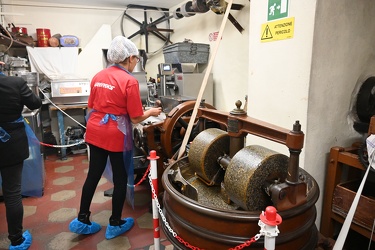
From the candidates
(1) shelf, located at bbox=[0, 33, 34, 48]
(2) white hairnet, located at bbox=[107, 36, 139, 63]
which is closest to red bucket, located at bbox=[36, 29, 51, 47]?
(1) shelf, located at bbox=[0, 33, 34, 48]

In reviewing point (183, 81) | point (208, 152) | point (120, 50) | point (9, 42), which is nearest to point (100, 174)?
point (120, 50)

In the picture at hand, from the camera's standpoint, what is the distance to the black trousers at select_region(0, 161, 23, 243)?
1.82m

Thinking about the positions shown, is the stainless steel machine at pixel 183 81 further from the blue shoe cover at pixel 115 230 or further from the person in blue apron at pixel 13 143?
the person in blue apron at pixel 13 143

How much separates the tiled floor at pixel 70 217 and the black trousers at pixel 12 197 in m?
0.21

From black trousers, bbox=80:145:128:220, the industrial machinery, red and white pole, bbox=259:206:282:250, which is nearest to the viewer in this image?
red and white pole, bbox=259:206:282:250

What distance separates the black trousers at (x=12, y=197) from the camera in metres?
1.82

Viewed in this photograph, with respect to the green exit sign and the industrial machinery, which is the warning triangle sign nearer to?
the green exit sign

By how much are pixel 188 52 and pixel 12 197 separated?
2.60 m

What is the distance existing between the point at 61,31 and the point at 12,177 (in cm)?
375

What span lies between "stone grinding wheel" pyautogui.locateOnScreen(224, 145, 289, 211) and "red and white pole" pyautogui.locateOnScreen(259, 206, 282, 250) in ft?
0.54

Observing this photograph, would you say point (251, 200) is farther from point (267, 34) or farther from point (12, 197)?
point (12, 197)

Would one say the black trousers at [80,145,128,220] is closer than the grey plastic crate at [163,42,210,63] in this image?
Yes

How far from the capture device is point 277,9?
1.63 m

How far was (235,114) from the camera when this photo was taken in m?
1.12
